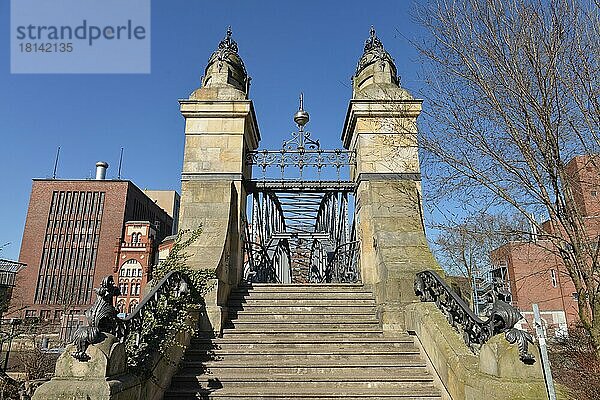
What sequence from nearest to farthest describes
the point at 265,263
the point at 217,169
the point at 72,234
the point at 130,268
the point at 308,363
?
the point at 308,363, the point at 217,169, the point at 265,263, the point at 130,268, the point at 72,234

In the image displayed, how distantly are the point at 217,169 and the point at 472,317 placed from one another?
605 centimetres

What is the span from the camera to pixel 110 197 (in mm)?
71312

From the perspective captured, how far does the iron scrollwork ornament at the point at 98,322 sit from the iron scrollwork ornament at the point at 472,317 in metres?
4.05

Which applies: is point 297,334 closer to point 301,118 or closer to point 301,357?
point 301,357

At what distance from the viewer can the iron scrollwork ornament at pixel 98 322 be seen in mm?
4254

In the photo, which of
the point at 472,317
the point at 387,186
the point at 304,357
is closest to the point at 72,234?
the point at 387,186

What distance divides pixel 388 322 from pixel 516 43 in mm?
4683

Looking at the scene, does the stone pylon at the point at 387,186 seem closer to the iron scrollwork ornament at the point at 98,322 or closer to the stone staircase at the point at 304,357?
the stone staircase at the point at 304,357

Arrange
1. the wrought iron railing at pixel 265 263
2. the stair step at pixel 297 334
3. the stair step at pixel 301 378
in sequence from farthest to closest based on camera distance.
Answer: the wrought iron railing at pixel 265 263 → the stair step at pixel 297 334 → the stair step at pixel 301 378

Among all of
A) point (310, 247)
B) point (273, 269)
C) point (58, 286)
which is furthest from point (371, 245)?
point (58, 286)

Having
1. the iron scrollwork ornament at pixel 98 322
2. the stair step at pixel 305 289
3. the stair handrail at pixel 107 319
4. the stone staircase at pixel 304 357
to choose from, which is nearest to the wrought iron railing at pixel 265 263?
the stair step at pixel 305 289

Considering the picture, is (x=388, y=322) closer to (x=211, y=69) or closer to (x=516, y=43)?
(x=516, y=43)

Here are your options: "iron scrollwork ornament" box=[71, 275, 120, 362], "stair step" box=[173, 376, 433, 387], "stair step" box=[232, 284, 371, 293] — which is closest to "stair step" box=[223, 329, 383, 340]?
"stair step" box=[173, 376, 433, 387]

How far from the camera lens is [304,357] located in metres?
6.45
